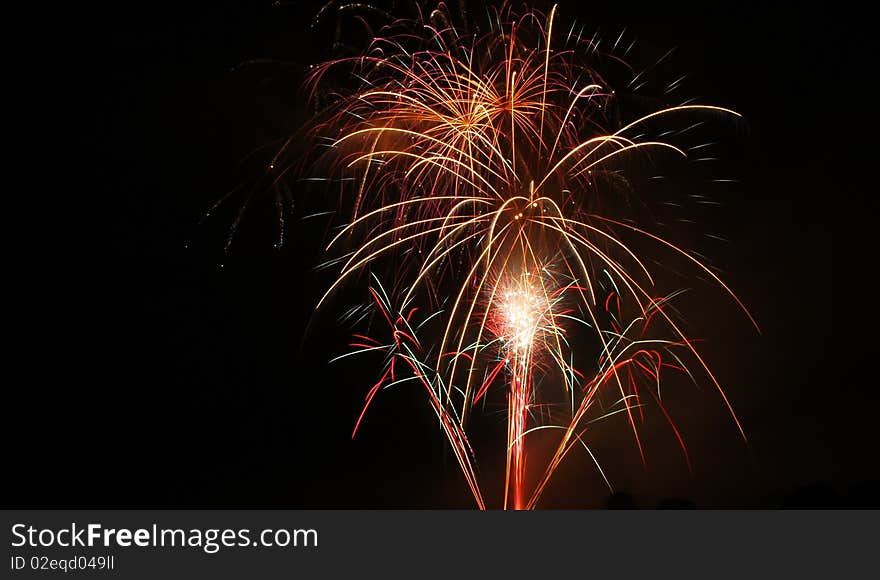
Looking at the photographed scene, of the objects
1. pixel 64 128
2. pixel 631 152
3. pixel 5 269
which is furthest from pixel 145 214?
pixel 631 152

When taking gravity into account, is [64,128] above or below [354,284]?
above

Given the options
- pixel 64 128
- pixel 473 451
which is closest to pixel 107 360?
pixel 64 128

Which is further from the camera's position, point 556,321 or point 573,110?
point 556,321

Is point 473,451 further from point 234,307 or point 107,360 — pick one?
point 107,360

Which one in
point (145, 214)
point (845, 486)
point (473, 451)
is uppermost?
point (145, 214)

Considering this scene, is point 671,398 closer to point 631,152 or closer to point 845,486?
point 845,486

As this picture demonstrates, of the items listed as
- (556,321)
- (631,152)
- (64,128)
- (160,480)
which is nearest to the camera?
(631,152)

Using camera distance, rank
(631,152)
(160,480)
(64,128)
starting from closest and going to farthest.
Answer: (631,152), (64,128), (160,480)
